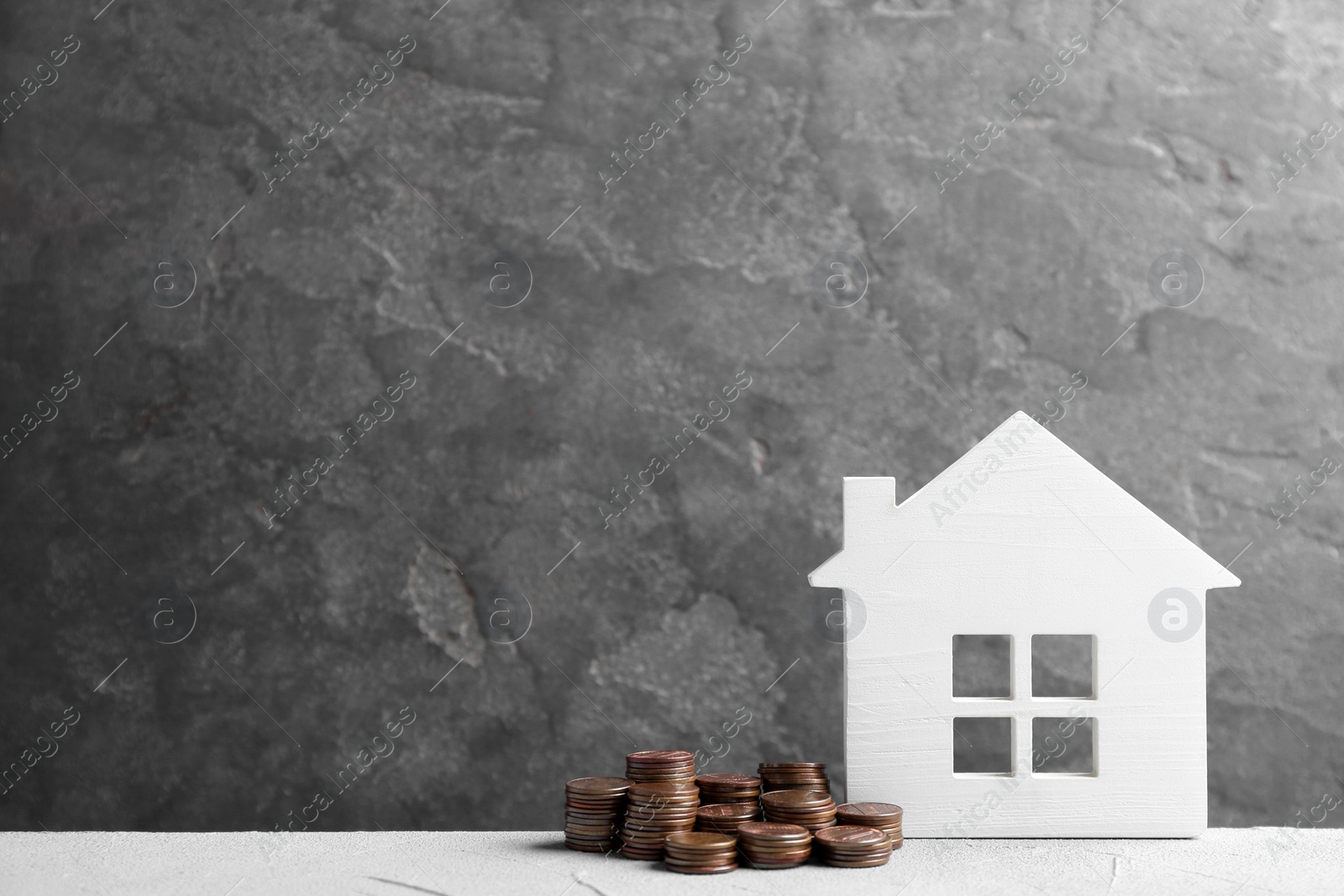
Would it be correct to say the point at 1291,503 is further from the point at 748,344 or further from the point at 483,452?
the point at 483,452

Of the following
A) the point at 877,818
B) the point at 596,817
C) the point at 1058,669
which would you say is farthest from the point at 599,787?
the point at 1058,669

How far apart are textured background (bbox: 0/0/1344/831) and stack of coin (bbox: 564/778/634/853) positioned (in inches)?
16.6

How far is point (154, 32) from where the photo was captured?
2.10 metres

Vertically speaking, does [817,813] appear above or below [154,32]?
below

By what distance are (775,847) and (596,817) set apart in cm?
27

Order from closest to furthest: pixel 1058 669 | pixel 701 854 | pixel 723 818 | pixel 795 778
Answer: pixel 701 854
pixel 723 818
pixel 795 778
pixel 1058 669

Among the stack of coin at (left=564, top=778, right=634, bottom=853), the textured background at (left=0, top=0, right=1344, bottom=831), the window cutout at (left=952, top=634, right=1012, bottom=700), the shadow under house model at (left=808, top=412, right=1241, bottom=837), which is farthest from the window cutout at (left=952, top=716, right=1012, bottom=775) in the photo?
the stack of coin at (left=564, top=778, right=634, bottom=853)

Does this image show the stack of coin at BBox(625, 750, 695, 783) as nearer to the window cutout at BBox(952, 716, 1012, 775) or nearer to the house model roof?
the house model roof

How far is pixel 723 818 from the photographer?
62.0 inches

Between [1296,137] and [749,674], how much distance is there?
1.42 m

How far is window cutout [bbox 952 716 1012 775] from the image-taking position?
2012 mm

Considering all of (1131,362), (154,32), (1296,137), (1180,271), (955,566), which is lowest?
Result: (955,566)

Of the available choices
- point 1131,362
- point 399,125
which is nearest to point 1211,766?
point 1131,362

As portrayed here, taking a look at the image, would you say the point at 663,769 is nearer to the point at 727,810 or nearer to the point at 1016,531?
the point at 727,810
